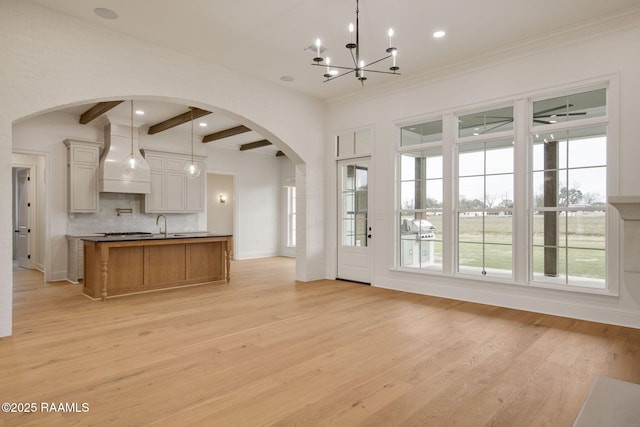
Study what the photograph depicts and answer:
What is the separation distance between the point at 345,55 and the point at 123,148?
5.08m

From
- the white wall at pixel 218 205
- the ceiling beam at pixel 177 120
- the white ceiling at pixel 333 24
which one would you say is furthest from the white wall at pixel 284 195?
the white ceiling at pixel 333 24

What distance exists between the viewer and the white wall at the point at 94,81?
366 centimetres

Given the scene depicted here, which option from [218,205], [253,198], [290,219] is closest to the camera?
[253,198]

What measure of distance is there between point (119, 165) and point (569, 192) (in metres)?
7.66

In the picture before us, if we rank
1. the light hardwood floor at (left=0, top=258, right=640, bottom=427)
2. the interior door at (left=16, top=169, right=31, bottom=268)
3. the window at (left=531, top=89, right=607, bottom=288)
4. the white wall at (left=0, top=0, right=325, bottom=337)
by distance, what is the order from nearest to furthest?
the light hardwood floor at (left=0, top=258, right=640, bottom=427)
the white wall at (left=0, top=0, right=325, bottom=337)
the window at (left=531, top=89, right=607, bottom=288)
the interior door at (left=16, top=169, right=31, bottom=268)

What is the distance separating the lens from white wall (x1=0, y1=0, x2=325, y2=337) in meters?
3.66

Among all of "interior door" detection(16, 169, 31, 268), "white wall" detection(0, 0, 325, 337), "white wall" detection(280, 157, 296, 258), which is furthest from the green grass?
"interior door" detection(16, 169, 31, 268)

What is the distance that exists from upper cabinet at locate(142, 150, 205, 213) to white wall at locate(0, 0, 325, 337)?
337cm

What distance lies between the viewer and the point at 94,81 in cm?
422

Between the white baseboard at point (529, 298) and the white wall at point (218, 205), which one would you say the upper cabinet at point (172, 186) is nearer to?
the white wall at point (218, 205)

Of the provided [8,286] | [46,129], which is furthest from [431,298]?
[46,129]

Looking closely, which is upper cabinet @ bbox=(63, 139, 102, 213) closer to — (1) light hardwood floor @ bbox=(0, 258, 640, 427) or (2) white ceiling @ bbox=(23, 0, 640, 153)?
(1) light hardwood floor @ bbox=(0, 258, 640, 427)

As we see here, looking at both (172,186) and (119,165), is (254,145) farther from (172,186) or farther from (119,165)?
(119,165)

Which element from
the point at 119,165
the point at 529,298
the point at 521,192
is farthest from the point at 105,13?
the point at 529,298
